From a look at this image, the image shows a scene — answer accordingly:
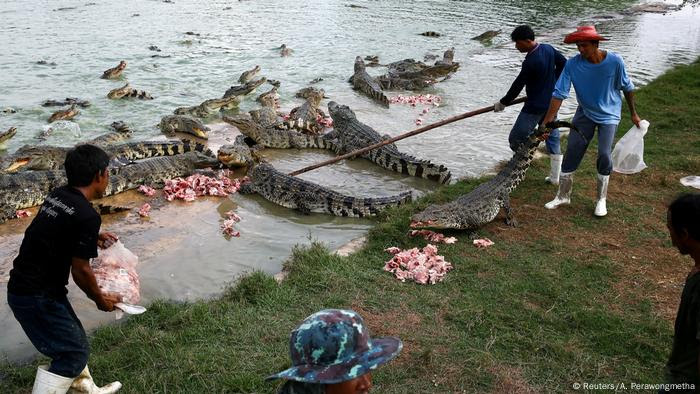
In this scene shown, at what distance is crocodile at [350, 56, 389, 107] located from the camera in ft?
45.9

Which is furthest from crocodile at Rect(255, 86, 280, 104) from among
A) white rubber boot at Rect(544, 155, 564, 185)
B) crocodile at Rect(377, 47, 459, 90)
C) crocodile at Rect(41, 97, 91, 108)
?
white rubber boot at Rect(544, 155, 564, 185)

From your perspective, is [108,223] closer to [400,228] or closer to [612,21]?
[400,228]

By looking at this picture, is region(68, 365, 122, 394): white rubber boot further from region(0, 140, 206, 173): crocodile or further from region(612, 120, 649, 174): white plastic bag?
region(612, 120, 649, 174): white plastic bag

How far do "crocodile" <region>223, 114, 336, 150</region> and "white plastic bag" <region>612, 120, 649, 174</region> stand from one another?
5.24 metres

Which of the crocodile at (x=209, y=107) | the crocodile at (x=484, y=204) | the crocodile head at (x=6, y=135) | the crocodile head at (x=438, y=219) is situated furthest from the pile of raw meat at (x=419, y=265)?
the crocodile at (x=209, y=107)

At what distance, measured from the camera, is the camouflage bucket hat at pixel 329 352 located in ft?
6.90

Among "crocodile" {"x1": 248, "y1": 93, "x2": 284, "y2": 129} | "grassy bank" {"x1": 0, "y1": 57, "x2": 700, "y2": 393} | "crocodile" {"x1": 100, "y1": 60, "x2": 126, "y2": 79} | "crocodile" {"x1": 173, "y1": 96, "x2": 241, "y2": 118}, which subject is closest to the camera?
"grassy bank" {"x1": 0, "y1": 57, "x2": 700, "y2": 393}

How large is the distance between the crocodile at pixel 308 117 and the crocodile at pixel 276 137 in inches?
22.1

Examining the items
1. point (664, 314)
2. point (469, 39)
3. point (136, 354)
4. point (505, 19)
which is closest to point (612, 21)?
point (505, 19)

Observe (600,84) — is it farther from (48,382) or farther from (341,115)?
(48,382)

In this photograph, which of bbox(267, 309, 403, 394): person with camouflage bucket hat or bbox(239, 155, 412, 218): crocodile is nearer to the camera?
bbox(267, 309, 403, 394): person with camouflage bucket hat

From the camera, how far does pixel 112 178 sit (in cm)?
824

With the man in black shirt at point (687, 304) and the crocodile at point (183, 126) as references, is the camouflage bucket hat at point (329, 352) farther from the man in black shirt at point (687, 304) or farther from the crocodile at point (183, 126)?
the crocodile at point (183, 126)

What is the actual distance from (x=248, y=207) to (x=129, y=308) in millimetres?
4207
